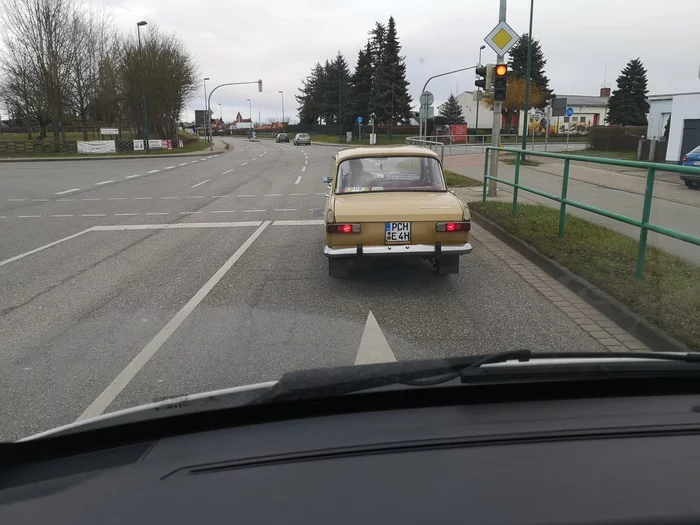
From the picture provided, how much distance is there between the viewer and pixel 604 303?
5859 mm

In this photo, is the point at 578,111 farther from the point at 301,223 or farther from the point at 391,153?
the point at 391,153

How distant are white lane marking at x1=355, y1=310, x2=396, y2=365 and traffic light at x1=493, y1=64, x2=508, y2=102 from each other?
10295 mm

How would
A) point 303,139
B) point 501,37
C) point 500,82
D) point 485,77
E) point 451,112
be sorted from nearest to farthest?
point 501,37
point 500,82
point 485,77
point 303,139
point 451,112

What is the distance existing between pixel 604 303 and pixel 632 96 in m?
66.9

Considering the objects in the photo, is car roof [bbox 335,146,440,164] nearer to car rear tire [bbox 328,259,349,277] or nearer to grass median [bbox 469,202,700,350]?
car rear tire [bbox 328,259,349,277]

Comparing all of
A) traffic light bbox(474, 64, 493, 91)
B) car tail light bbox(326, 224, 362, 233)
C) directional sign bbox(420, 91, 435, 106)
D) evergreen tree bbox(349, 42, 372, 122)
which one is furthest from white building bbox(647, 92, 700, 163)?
evergreen tree bbox(349, 42, 372, 122)

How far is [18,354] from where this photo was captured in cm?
480

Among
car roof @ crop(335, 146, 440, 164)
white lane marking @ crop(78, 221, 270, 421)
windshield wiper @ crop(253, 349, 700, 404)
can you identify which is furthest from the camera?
car roof @ crop(335, 146, 440, 164)

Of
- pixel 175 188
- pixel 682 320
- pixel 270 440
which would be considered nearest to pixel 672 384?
pixel 270 440

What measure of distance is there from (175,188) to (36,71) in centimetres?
3257

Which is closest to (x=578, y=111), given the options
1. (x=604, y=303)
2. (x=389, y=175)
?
(x=389, y=175)

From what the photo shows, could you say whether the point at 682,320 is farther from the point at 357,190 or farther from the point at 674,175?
the point at 357,190

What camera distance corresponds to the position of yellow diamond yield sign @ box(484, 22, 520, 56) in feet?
44.3

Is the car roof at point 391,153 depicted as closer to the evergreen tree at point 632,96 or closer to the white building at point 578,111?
the evergreen tree at point 632,96
